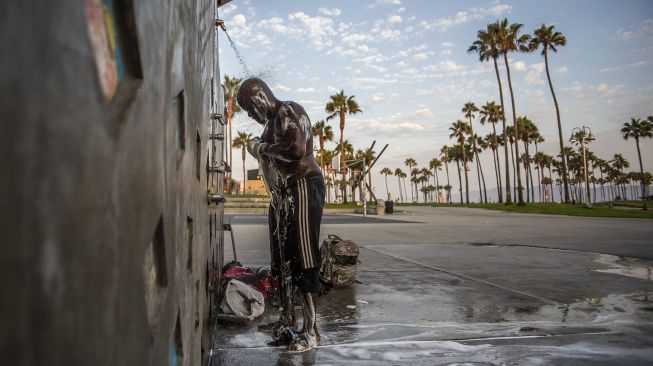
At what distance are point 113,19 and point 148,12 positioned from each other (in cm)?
15

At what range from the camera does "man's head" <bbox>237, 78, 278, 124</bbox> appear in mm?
3363

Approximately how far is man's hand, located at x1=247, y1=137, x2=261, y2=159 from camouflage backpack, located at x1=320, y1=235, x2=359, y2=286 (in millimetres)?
1782

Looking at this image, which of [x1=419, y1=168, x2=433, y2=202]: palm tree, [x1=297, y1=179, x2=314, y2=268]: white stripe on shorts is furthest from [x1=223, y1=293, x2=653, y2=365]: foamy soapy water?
[x1=419, y1=168, x2=433, y2=202]: palm tree

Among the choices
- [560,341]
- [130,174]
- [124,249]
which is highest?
[130,174]

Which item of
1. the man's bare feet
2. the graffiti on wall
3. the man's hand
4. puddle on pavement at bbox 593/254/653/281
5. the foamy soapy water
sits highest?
the man's hand

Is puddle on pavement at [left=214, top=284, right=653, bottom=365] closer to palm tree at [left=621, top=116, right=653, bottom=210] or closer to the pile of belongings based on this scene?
the pile of belongings

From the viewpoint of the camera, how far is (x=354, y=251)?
16.2ft

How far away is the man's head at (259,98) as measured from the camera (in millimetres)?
3363

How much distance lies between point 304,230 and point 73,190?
2774 millimetres

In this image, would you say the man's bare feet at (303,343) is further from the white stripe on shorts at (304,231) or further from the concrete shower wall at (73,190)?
the concrete shower wall at (73,190)

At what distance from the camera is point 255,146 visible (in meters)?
3.46

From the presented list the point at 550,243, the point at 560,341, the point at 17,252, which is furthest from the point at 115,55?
the point at 550,243

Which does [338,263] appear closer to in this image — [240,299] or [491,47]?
[240,299]

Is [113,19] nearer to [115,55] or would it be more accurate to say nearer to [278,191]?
[115,55]
